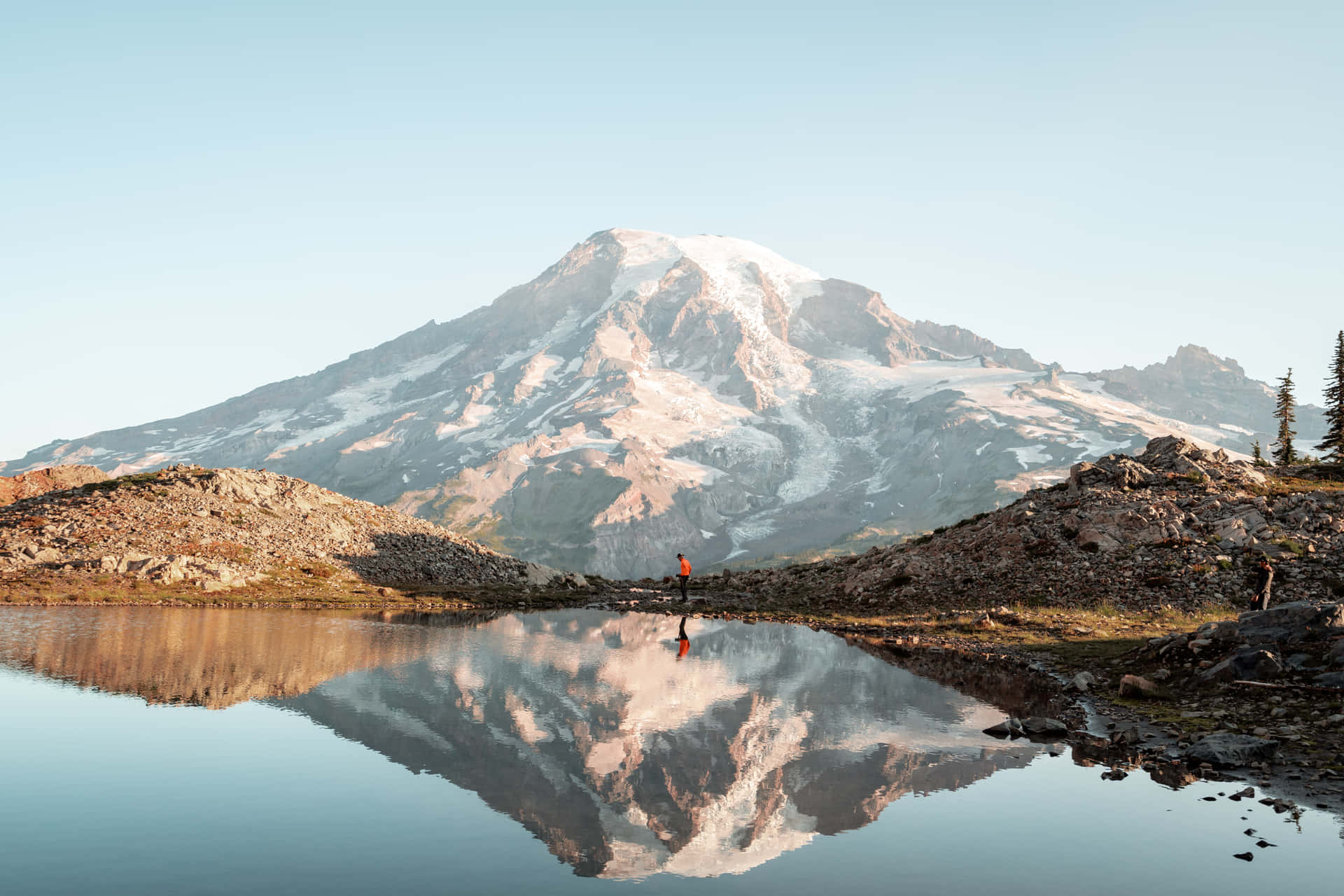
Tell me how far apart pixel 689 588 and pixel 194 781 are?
58757 mm

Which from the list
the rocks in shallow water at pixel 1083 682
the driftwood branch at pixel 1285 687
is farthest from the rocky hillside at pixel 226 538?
the driftwood branch at pixel 1285 687

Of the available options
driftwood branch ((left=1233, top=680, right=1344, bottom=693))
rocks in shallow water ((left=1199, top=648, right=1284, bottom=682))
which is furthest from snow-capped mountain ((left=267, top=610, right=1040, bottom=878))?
driftwood branch ((left=1233, top=680, right=1344, bottom=693))

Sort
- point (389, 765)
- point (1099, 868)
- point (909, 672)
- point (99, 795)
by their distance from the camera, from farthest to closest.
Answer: point (909, 672) < point (389, 765) < point (99, 795) < point (1099, 868)

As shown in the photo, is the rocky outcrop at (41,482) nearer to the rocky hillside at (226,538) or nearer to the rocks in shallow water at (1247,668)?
the rocky hillside at (226,538)

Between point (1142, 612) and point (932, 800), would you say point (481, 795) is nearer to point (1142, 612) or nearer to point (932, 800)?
point (932, 800)

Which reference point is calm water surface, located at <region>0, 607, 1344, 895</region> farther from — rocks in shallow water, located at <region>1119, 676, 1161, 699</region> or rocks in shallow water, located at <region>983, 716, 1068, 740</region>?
rocks in shallow water, located at <region>1119, 676, 1161, 699</region>

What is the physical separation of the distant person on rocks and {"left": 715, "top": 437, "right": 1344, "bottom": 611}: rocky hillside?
1.90 feet

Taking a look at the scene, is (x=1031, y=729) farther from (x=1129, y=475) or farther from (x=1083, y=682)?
(x=1129, y=475)

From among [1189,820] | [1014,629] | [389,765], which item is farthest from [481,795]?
[1014,629]

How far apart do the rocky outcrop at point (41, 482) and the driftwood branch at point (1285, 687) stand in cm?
8992

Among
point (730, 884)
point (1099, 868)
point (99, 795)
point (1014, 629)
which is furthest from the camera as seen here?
point (1014, 629)

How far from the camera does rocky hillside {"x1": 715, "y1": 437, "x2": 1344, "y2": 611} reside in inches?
1757

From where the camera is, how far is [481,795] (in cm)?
1722

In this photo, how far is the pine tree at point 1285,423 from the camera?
3600 inches
